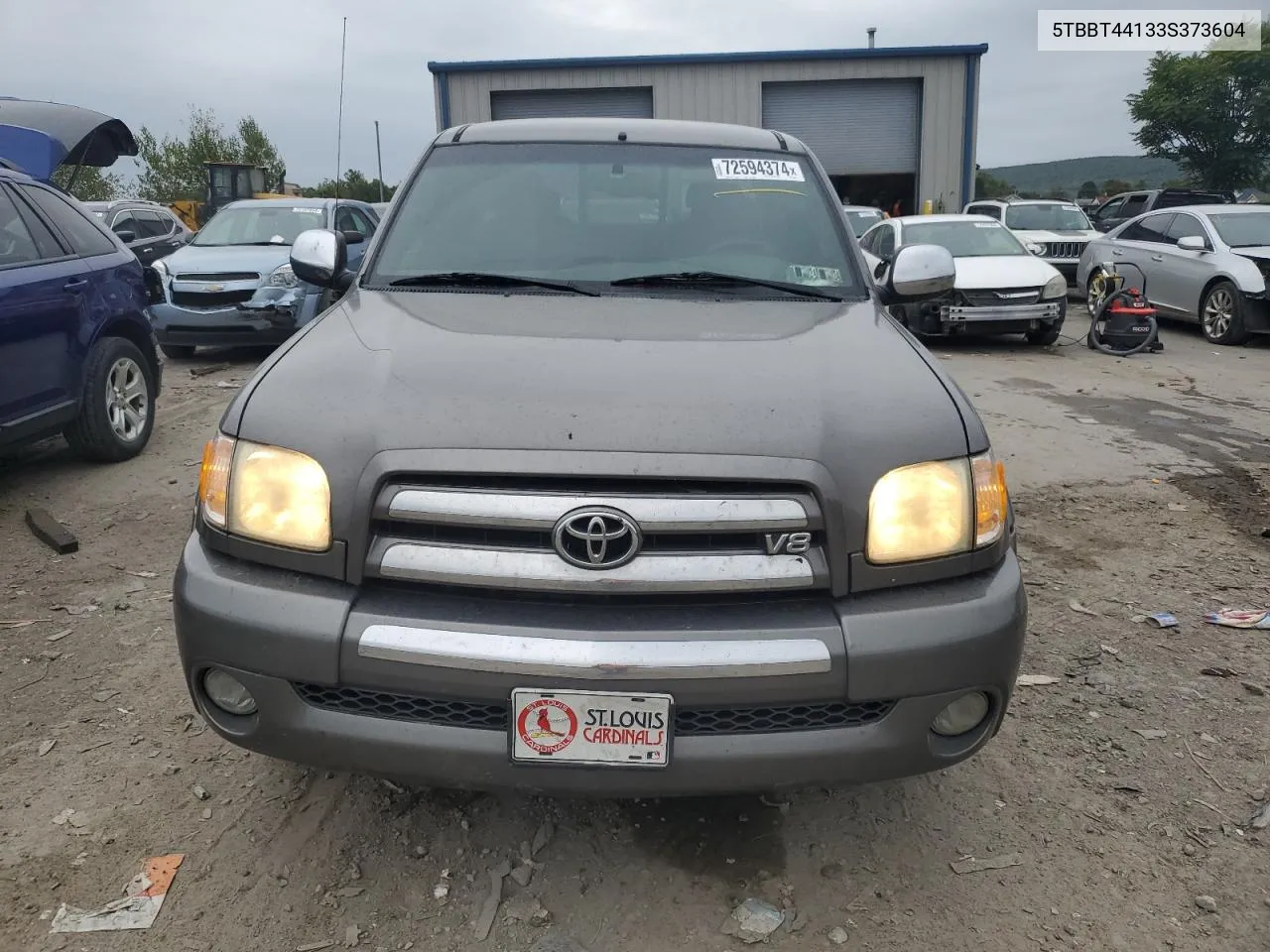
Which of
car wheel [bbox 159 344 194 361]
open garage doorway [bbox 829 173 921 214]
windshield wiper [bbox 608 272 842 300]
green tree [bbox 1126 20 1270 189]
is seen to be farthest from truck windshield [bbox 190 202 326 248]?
green tree [bbox 1126 20 1270 189]

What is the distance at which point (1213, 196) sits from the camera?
61.5ft

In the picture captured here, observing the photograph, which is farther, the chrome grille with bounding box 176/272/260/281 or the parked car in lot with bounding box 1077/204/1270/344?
the parked car in lot with bounding box 1077/204/1270/344

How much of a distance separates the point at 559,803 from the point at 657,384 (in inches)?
46.8

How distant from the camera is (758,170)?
3.41 meters

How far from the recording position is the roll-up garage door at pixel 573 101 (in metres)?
22.7

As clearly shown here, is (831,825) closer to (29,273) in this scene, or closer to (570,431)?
(570,431)

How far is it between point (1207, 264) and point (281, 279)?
406 inches

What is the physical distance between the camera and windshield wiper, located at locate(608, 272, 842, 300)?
2977 millimetres

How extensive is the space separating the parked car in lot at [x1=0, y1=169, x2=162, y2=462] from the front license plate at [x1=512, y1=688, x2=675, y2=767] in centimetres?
408

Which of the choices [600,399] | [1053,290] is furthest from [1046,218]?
[600,399]

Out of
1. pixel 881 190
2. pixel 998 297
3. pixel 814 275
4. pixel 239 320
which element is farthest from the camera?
pixel 881 190

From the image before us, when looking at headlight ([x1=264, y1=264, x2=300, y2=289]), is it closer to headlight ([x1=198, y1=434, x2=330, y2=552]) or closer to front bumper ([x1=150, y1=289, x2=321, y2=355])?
front bumper ([x1=150, y1=289, x2=321, y2=355])

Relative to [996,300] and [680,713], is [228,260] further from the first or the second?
[680,713]

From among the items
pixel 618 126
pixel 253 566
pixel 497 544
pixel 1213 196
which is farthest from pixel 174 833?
pixel 1213 196
